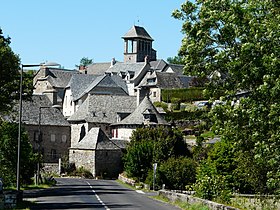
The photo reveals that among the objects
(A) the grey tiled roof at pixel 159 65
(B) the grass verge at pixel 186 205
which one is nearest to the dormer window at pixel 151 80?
(A) the grey tiled roof at pixel 159 65

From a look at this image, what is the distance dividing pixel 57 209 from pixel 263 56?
466 inches

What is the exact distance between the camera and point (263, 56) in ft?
69.2

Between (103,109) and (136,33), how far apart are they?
78373mm

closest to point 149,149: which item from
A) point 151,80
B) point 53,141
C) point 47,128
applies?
point 47,128

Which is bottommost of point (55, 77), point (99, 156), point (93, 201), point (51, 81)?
point (93, 201)

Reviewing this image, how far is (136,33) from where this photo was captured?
17288cm

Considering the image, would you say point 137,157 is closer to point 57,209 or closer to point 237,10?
point 57,209

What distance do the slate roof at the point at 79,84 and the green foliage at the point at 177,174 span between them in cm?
5288

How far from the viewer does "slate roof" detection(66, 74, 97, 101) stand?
118562 mm

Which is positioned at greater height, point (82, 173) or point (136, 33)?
point (136, 33)

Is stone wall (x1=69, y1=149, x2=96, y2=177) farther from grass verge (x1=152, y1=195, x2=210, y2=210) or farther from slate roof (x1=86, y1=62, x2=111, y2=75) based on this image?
slate roof (x1=86, y1=62, x2=111, y2=75)

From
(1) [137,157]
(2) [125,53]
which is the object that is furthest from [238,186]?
(2) [125,53]

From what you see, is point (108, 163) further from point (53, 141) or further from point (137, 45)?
point (137, 45)

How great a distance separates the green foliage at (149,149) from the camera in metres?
73.1
